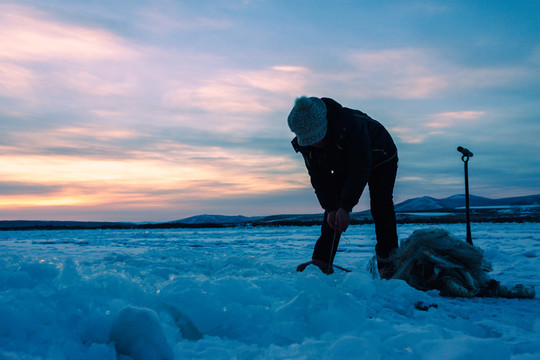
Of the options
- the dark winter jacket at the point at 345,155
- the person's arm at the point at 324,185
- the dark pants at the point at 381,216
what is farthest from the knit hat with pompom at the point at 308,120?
the dark pants at the point at 381,216

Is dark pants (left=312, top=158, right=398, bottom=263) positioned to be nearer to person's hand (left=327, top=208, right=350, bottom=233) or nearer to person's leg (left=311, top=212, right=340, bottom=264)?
person's leg (left=311, top=212, right=340, bottom=264)

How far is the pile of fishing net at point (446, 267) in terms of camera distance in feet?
7.95

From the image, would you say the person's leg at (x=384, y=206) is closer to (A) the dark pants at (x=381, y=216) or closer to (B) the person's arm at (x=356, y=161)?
(A) the dark pants at (x=381, y=216)

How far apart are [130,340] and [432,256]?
2074mm

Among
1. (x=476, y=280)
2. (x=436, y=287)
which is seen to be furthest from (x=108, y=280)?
(x=476, y=280)

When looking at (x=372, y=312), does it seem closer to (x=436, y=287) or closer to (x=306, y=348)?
(x=306, y=348)

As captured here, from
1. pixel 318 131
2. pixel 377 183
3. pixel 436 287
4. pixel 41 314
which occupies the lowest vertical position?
Answer: pixel 436 287

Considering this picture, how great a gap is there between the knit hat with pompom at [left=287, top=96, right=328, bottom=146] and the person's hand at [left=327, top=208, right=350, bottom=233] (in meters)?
0.54

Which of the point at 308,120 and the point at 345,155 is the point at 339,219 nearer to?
the point at 345,155

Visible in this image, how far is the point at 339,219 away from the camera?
2.80 meters

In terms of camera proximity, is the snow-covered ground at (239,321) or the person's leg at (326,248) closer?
the snow-covered ground at (239,321)

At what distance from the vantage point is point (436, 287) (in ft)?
8.41

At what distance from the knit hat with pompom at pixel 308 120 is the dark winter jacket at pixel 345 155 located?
0.11m

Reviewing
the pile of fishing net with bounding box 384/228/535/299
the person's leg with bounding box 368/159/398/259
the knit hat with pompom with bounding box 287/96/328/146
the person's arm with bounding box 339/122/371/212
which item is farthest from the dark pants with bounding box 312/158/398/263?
the knit hat with pompom with bounding box 287/96/328/146
